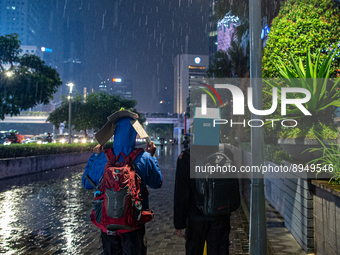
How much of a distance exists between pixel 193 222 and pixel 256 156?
1827 mm

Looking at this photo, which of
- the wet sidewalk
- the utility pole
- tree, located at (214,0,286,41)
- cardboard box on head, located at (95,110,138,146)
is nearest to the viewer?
cardboard box on head, located at (95,110,138,146)

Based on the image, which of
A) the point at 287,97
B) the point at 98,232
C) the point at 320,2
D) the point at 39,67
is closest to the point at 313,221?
the point at 287,97

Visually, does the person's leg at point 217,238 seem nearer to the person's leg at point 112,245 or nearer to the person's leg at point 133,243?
the person's leg at point 133,243

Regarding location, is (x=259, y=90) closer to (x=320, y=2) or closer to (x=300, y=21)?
(x=300, y=21)

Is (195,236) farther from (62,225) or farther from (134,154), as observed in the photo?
(62,225)

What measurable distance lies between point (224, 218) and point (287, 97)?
381 cm

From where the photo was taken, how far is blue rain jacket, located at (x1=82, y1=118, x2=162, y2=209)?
10.5 ft

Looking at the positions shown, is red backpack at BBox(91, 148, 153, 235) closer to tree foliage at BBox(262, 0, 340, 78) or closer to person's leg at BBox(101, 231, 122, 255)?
person's leg at BBox(101, 231, 122, 255)

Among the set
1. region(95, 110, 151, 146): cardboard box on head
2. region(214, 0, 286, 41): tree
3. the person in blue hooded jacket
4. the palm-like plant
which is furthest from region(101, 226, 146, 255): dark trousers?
region(214, 0, 286, 41): tree

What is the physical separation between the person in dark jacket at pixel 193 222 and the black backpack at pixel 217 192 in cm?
Result: 18

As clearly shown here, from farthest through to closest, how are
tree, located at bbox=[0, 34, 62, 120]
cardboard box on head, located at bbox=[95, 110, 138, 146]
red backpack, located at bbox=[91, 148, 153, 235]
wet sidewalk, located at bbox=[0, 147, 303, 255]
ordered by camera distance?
1. tree, located at bbox=[0, 34, 62, 120]
2. wet sidewalk, located at bbox=[0, 147, 303, 255]
3. cardboard box on head, located at bbox=[95, 110, 138, 146]
4. red backpack, located at bbox=[91, 148, 153, 235]

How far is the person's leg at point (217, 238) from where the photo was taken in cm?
320

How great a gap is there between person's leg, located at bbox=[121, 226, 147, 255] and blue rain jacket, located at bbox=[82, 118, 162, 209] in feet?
0.99

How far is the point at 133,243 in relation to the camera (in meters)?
3.06
